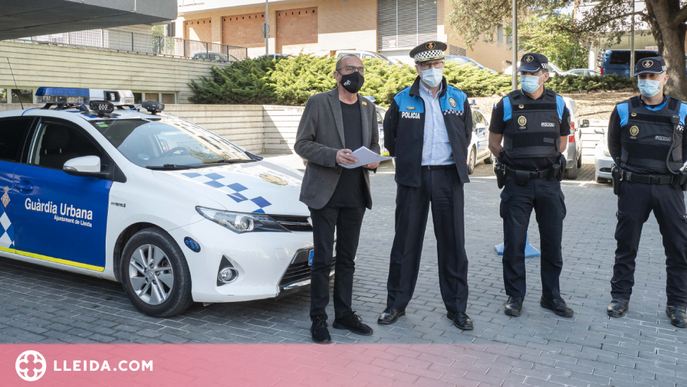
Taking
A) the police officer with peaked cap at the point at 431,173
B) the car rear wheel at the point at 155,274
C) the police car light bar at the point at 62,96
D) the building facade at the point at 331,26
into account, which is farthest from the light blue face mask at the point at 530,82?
the building facade at the point at 331,26

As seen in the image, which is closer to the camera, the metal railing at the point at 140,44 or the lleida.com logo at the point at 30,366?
the lleida.com logo at the point at 30,366

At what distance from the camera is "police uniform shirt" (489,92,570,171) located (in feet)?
16.4

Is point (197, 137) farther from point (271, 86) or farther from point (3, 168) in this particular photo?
point (271, 86)

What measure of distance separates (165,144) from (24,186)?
126cm

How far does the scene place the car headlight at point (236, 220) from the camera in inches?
180

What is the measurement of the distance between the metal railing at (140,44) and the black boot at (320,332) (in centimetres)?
1691

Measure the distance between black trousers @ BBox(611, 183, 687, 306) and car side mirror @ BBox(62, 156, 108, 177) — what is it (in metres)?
4.13

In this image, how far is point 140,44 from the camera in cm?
2333

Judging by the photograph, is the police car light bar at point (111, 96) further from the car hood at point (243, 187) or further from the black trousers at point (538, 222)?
the black trousers at point (538, 222)

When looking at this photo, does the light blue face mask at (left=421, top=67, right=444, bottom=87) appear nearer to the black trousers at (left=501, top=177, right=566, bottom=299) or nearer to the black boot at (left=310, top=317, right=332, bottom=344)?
the black trousers at (left=501, top=177, right=566, bottom=299)

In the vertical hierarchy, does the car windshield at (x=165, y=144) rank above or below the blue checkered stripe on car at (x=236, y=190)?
above

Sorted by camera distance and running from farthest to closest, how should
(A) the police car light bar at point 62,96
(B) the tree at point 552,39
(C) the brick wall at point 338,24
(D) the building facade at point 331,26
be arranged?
(C) the brick wall at point 338,24
(D) the building facade at point 331,26
(B) the tree at point 552,39
(A) the police car light bar at point 62,96

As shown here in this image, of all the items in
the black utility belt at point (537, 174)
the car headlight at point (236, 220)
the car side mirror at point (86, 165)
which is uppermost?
the car side mirror at point (86, 165)

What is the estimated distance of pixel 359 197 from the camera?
4.54 meters
